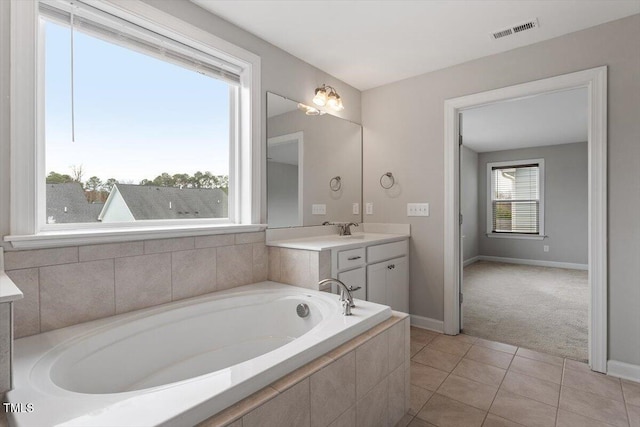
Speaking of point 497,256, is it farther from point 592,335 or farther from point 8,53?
point 8,53

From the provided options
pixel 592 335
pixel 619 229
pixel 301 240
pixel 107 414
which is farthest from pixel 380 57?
pixel 107 414

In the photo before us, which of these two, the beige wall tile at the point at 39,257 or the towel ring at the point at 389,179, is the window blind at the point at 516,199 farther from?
the beige wall tile at the point at 39,257

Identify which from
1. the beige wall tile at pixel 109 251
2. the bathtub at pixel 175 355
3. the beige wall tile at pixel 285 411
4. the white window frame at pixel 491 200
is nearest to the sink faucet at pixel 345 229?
the bathtub at pixel 175 355

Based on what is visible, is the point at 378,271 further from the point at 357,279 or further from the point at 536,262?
the point at 536,262

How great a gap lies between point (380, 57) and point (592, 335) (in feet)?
8.36

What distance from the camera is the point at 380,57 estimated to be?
2703 millimetres

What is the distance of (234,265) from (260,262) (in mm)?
224

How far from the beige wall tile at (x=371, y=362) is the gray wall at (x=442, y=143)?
1616 millimetres

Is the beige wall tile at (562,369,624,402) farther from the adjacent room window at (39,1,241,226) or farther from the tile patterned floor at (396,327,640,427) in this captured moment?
the adjacent room window at (39,1,241,226)

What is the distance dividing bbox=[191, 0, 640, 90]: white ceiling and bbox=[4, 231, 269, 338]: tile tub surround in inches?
57.8

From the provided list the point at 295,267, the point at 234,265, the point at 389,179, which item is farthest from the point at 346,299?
the point at 389,179

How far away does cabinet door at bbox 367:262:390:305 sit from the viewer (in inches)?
102

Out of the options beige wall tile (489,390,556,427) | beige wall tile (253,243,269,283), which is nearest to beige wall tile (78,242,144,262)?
beige wall tile (253,243,269,283)

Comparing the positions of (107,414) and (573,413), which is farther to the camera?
(573,413)
